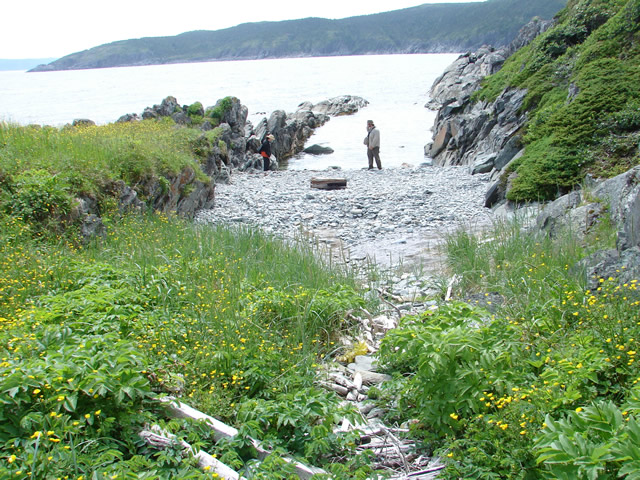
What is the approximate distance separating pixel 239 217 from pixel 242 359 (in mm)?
10781

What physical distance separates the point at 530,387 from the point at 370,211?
11.0 metres

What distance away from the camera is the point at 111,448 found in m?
3.13

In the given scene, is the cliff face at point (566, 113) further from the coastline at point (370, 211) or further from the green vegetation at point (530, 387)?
the green vegetation at point (530, 387)

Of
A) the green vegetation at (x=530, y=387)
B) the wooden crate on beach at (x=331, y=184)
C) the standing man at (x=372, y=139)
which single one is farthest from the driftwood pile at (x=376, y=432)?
the standing man at (x=372, y=139)

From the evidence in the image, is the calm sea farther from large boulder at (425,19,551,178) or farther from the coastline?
the coastline

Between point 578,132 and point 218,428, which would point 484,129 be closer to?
point 578,132

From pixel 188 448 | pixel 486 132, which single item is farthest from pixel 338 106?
pixel 188 448

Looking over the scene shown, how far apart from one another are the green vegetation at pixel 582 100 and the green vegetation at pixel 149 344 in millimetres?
7865

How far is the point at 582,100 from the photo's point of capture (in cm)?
1388

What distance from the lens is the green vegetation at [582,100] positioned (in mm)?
12055

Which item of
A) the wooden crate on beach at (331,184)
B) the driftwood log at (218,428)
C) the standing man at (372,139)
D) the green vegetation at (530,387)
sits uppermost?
the standing man at (372,139)

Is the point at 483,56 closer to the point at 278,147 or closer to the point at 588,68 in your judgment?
the point at 278,147

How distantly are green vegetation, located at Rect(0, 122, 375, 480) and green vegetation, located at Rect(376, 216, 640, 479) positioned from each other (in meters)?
0.68

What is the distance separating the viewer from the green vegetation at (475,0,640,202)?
1205 centimetres
